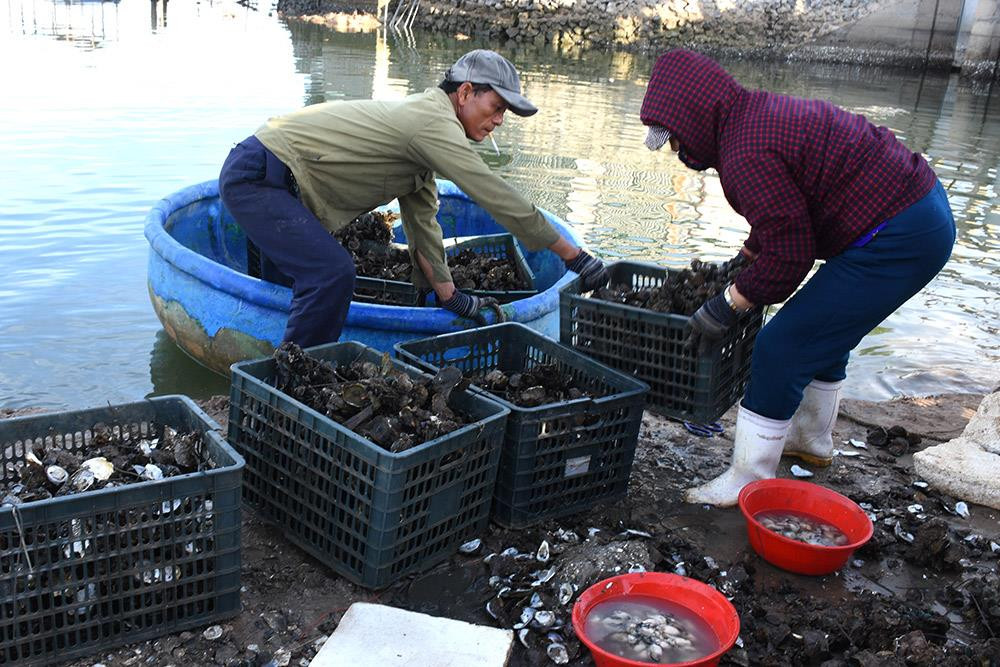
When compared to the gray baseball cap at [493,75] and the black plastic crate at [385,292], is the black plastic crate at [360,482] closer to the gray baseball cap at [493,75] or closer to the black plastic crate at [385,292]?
the gray baseball cap at [493,75]

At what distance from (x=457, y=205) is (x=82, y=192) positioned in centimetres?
421

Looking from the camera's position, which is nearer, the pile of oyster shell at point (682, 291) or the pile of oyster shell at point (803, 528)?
the pile of oyster shell at point (803, 528)

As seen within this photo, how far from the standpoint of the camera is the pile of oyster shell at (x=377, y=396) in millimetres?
3221

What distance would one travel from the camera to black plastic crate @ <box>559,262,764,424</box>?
386 cm

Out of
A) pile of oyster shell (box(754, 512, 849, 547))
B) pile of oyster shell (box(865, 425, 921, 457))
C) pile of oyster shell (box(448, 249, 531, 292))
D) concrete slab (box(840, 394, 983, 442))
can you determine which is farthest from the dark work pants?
concrete slab (box(840, 394, 983, 442))

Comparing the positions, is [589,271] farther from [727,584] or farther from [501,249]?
[501,249]

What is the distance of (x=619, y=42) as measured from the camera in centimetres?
2992

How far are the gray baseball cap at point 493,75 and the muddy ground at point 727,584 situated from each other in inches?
68.3

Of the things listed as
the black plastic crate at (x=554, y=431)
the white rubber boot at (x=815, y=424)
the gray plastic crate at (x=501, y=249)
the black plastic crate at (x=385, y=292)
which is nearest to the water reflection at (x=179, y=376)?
the black plastic crate at (x=385, y=292)

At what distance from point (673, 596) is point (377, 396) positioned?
1.20m

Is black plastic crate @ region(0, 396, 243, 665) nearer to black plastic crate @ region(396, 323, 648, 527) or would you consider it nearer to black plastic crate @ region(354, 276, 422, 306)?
black plastic crate @ region(396, 323, 648, 527)

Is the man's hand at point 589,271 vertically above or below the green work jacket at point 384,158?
below

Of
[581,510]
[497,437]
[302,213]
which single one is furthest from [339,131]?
[581,510]

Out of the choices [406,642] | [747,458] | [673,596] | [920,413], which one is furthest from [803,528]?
[920,413]
